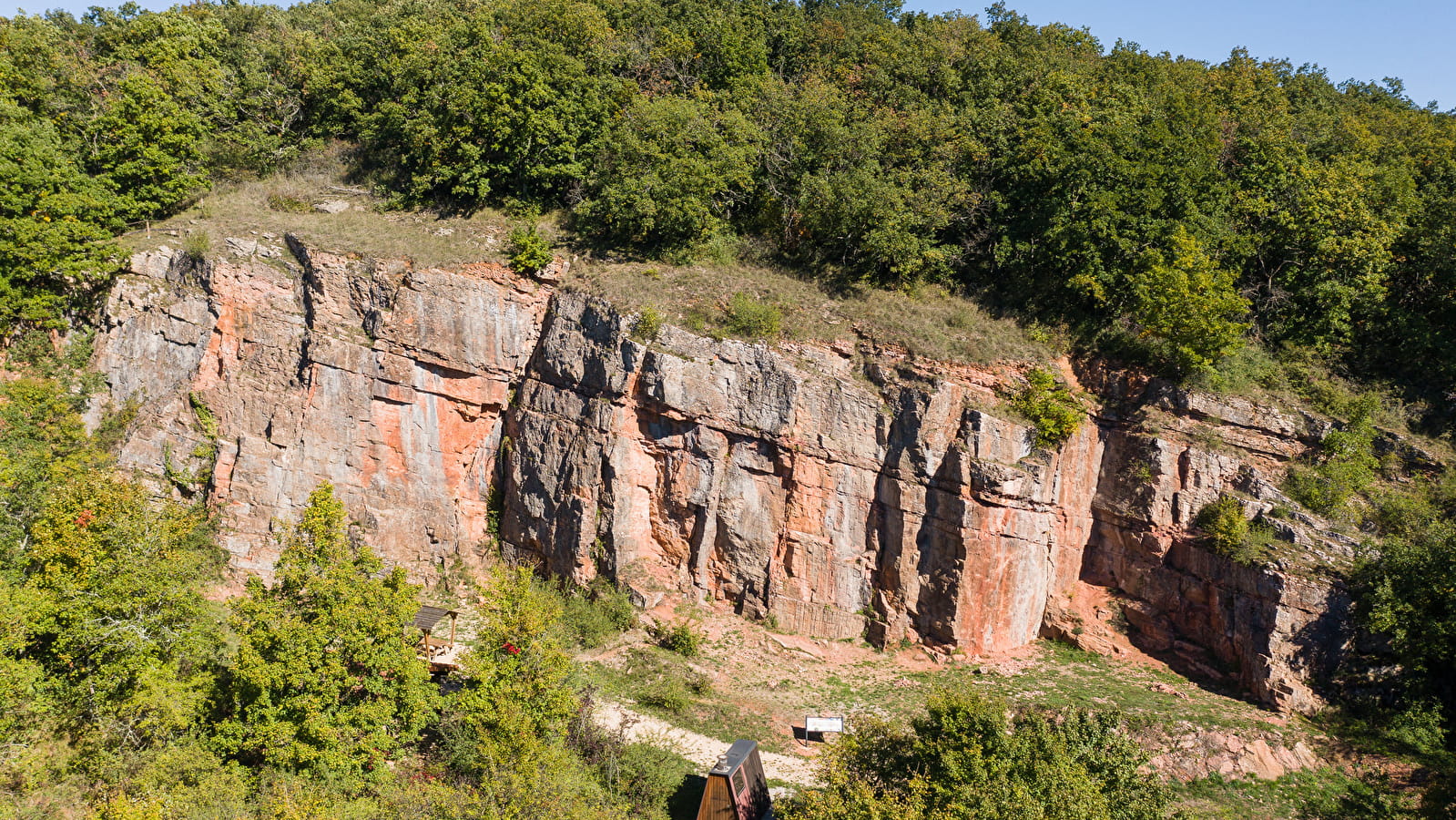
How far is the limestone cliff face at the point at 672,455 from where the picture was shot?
26594 mm

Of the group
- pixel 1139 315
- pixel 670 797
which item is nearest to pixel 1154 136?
pixel 1139 315

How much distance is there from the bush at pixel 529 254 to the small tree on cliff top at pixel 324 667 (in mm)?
11988

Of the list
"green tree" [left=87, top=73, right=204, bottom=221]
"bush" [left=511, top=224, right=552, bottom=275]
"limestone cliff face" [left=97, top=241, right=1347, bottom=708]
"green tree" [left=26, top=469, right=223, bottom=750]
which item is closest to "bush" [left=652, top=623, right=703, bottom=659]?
"limestone cliff face" [left=97, top=241, right=1347, bottom=708]

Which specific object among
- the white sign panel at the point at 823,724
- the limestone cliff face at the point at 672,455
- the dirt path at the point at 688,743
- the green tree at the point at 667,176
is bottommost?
the dirt path at the point at 688,743

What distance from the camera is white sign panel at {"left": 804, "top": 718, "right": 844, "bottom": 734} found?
2292 cm

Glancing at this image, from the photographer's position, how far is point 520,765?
18.6 meters

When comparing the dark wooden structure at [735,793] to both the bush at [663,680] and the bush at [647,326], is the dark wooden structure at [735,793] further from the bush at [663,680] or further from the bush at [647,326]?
the bush at [647,326]

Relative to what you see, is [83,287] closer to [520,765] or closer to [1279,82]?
[520,765]

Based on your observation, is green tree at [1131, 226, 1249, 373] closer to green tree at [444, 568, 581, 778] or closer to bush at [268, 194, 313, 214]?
green tree at [444, 568, 581, 778]

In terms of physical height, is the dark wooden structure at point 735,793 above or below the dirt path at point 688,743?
above

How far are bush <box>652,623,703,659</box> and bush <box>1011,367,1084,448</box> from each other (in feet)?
39.0

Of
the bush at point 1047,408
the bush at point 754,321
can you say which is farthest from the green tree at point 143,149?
the bush at point 1047,408

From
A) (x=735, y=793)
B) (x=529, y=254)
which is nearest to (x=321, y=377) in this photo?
(x=529, y=254)

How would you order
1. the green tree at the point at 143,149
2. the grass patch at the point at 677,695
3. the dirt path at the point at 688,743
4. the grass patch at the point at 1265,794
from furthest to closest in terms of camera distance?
the green tree at the point at 143,149
the grass patch at the point at 677,695
the dirt path at the point at 688,743
the grass patch at the point at 1265,794
